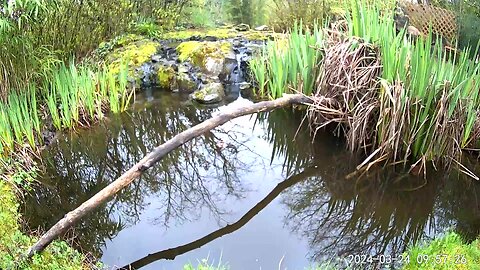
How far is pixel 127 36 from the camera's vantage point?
23.7ft

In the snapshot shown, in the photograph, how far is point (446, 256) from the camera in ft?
7.94

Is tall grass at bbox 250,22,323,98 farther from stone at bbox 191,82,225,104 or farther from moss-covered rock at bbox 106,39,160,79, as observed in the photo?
moss-covered rock at bbox 106,39,160,79

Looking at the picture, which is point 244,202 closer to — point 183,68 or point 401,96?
point 401,96

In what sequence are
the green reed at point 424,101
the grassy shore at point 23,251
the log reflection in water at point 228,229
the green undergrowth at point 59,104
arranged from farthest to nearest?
the green undergrowth at point 59,104 < the green reed at point 424,101 < the log reflection in water at point 228,229 < the grassy shore at point 23,251

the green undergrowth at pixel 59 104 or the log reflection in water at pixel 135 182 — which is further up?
the green undergrowth at pixel 59 104

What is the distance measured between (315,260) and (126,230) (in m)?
1.33

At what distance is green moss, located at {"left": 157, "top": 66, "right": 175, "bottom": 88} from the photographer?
6379 millimetres

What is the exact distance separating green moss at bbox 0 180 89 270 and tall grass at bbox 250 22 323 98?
2833 millimetres

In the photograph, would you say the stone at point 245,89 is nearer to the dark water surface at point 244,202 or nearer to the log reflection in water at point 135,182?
the log reflection in water at point 135,182

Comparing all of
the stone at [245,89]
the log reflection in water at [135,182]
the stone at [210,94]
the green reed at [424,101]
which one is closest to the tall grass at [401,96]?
the green reed at [424,101]

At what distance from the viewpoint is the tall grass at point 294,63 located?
4453 millimetres

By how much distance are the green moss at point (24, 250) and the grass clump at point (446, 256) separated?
1.90m

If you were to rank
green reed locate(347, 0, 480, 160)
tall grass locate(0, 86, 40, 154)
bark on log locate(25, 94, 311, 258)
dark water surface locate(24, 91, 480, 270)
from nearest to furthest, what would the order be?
bark on log locate(25, 94, 311, 258) → dark water surface locate(24, 91, 480, 270) → green reed locate(347, 0, 480, 160) → tall grass locate(0, 86, 40, 154)

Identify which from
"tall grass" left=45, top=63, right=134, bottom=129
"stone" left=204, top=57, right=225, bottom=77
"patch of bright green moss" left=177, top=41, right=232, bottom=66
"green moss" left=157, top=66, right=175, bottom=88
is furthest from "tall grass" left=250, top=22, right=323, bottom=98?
"tall grass" left=45, top=63, right=134, bottom=129
